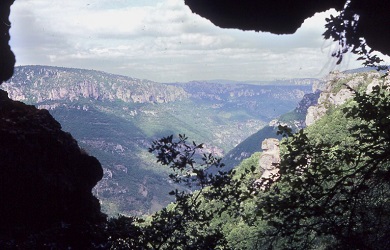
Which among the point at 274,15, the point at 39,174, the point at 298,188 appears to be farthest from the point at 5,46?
the point at 298,188

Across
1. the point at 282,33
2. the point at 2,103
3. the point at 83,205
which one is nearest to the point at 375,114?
the point at 282,33

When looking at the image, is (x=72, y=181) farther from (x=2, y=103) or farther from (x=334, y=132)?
(x=334, y=132)

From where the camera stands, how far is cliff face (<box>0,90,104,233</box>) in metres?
10.6

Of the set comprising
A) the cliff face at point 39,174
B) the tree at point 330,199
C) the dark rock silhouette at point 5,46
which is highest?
the dark rock silhouette at point 5,46

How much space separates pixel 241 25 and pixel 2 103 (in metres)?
9.88

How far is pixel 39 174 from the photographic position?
1174 centimetres

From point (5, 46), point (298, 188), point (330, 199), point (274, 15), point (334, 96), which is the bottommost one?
point (334, 96)

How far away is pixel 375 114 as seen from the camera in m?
6.54

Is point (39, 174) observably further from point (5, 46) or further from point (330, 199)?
point (330, 199)

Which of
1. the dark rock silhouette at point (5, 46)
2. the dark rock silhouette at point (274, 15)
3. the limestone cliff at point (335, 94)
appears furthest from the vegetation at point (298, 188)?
the limestone cliff at point (335, 94)

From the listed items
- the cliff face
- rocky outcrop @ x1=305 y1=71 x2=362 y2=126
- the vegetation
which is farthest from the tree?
rocky outcrop @ x1=305 y1=71 x2=362 y2=126

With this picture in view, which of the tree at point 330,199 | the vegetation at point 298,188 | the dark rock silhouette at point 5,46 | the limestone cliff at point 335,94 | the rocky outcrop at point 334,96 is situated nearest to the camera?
the tree at point 330,199

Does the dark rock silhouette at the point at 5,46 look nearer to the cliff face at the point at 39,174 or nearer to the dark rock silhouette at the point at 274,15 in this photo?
the cliff face at the point at 39,174

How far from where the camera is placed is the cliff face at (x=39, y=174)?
10578 mm
